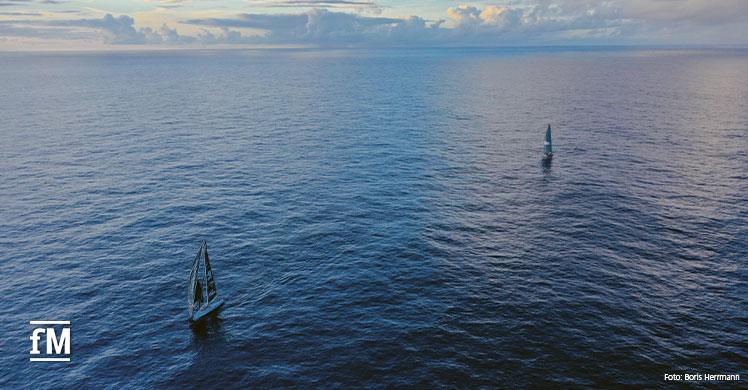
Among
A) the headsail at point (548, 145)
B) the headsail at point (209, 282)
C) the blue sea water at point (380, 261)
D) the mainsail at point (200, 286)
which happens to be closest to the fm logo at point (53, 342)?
the blue sea water at point (380, 261)

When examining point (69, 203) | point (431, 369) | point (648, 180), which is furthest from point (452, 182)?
point (69, 203)

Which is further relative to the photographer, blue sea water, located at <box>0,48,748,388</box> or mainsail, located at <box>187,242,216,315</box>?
mainsail, located at <box>187,242,216,315</box>

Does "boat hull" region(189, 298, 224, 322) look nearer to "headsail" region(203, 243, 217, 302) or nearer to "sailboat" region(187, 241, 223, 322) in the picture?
"sailboat" region(187, 241, 223, 322)

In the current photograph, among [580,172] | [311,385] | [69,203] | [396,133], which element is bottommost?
[311,385]

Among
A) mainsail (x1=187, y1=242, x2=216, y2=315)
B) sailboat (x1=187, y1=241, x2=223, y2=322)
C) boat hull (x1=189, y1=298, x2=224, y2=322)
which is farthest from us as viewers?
mainsail (x1=187, y1=242, x2=216, y2=315)

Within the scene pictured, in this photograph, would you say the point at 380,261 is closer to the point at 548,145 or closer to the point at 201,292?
the point at 201,292

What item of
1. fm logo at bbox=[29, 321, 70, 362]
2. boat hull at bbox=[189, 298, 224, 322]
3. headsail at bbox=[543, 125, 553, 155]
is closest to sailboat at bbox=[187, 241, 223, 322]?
boat hull at bbox=[189, 298, 224, 322]

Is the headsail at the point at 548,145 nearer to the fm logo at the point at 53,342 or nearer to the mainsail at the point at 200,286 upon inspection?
the mainsail at the point at 200,286

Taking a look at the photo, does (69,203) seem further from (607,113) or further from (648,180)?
(607,113)
